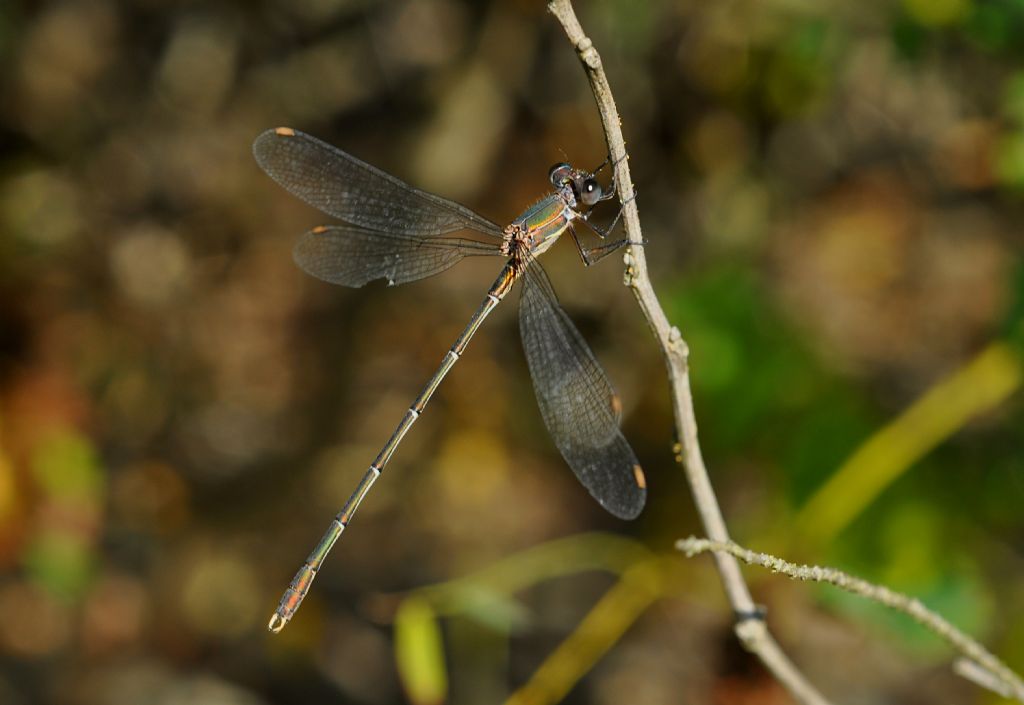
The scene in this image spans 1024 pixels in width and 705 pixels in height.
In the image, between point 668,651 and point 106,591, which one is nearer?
point 668,651

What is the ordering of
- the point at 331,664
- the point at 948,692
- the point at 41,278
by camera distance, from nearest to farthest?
the point at 948,692, the point at 331,664, the point at 41,278

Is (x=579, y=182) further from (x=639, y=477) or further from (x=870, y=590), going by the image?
(x=870, y=590)

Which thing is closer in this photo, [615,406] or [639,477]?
[639,477]

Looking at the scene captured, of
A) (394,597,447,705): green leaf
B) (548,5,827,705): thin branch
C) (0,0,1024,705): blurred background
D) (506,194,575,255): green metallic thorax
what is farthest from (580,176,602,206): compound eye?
(394,597,447,705): green leaf

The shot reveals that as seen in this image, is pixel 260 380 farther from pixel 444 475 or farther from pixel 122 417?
pixel 444 475

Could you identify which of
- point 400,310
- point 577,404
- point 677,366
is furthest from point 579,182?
point 400,310

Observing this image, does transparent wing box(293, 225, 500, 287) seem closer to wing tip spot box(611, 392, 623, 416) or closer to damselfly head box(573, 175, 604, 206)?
damselfly head box(573, 175, 604, 206)

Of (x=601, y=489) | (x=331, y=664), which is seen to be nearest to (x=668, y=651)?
(x=331, y=664)
